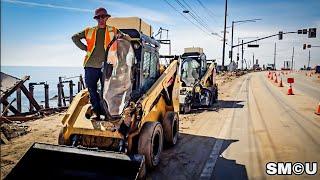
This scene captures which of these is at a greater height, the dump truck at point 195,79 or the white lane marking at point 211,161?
the dump truck at point 195,79

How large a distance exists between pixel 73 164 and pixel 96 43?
7.02 feet

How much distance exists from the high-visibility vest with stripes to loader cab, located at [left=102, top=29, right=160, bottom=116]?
126 millimetres

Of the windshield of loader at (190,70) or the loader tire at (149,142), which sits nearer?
the loader tire at (149,142)

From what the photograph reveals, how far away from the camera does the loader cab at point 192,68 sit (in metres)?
14.5

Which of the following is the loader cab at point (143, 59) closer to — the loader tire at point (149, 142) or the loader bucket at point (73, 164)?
the loader tire at point (149, 142)

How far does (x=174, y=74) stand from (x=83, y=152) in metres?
3.81

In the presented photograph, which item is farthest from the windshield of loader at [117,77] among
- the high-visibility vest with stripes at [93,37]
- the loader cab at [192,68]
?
the loader cab at [192,68]

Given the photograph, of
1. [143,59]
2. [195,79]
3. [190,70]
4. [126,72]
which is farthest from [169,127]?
[190,70]

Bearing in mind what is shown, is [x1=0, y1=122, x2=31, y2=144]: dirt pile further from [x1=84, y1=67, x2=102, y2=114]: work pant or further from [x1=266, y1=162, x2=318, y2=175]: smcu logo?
[x1=266, y1=162, x2=318, y2=175]: smcu logo

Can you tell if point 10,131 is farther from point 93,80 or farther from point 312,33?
point 312,33

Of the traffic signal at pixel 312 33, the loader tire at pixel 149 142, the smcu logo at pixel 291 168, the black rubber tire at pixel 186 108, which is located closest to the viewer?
the loader tire at pixel 149 142

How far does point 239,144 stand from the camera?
7.86 metres

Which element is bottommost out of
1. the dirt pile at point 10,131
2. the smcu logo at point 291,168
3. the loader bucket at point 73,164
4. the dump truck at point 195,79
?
the smcu logo at point 291,168

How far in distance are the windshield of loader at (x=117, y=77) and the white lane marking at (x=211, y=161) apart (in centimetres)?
204
